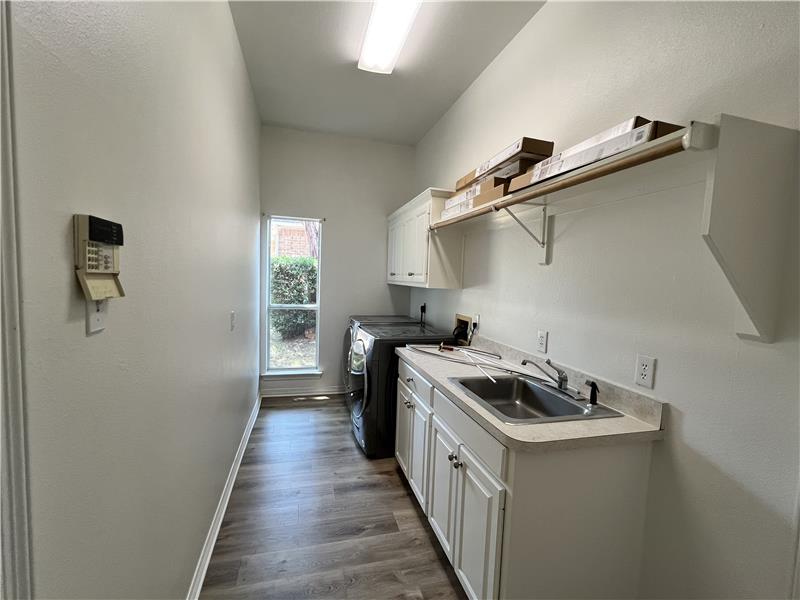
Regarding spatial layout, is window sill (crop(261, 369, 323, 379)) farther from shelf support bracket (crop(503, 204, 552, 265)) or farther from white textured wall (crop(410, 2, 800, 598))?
shelf support bracket (crop(503, 204, 552, 265))

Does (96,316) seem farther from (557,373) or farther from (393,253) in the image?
(393,253)

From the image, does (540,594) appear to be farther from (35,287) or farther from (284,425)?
(284,425)

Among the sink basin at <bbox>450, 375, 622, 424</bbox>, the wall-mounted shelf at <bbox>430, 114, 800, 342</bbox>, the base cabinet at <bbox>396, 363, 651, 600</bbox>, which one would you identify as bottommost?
the base cabinet at <bbox>396, 363, 651, 600</bbox>

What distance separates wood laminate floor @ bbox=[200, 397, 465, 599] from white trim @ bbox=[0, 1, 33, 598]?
136 cm

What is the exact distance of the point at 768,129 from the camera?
35.5 inches

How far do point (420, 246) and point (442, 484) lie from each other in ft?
5.86

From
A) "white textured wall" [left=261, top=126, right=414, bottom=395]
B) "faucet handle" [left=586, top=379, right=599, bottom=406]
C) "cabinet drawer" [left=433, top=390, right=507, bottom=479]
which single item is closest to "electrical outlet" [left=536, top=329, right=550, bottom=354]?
"faucet handle" [left=586, top=379, right=599, bottom=406]

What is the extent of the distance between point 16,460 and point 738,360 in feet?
5.61

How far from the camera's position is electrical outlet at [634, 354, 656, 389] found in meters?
1.27

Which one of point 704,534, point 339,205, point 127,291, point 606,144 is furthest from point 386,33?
point 704,534

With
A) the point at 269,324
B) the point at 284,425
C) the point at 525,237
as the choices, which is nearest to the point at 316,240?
the point at 269,324

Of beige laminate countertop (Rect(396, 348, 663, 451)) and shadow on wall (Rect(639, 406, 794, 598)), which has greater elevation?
beige laminate countertop (Rect(396, 348, 663, 451))

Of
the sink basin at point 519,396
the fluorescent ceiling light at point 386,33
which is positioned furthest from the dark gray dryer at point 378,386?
the fluorescent ceiling light at point 386,33

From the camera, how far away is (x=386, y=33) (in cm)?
212
